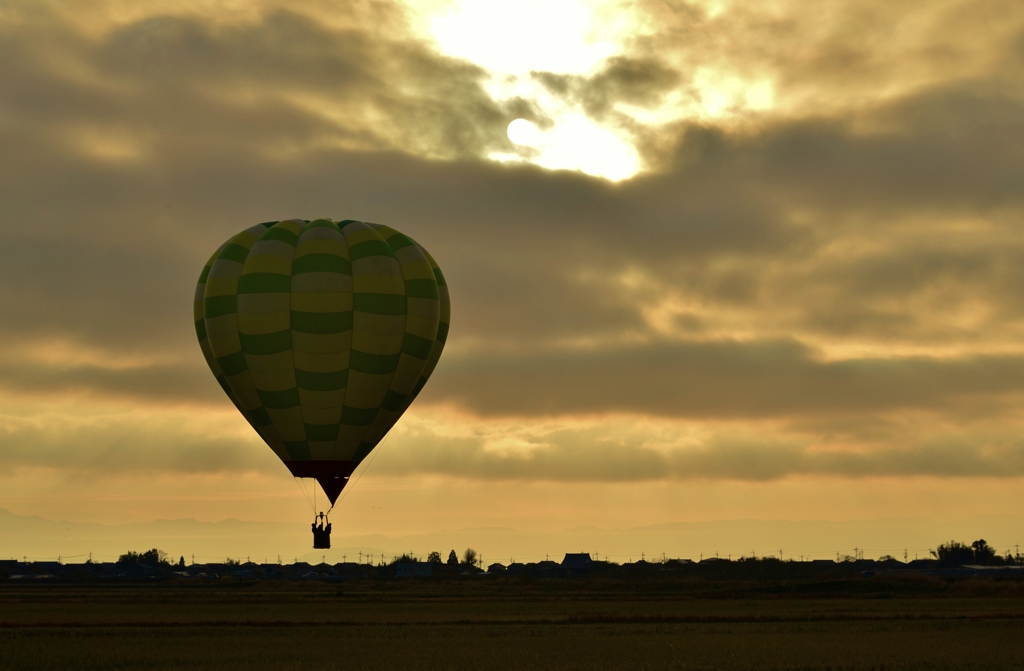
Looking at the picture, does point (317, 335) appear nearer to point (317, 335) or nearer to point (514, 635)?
point (317, 335)

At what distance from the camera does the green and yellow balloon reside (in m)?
52.6

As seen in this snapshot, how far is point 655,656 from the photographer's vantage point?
44.8m

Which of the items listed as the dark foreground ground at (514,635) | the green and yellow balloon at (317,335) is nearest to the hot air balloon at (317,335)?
the green and yellow balloon at (317,335)

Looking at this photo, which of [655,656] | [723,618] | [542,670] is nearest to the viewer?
[542,670]

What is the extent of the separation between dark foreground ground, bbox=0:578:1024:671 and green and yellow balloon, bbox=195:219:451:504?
30.7ft

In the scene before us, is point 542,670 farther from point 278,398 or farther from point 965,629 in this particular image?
point 965,629

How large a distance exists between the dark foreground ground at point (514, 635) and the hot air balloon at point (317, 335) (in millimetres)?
9353

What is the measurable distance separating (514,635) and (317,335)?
17356mm

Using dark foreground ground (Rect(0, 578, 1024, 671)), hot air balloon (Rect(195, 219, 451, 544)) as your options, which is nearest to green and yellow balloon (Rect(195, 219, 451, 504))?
hot air balloon (Rect(195, 219, 451, 544))

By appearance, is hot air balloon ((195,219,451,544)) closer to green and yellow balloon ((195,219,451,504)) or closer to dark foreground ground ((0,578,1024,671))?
green and yellow balloon ((195,219,451,504))

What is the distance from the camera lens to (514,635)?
2176 inches

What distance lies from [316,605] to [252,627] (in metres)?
27.6

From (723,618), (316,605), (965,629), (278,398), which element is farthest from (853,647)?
(316,605)

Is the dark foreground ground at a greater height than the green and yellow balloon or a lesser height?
lesser
